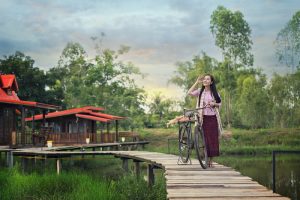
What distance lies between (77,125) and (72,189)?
78.5ft

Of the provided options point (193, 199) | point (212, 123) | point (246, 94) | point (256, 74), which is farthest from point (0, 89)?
point (256, 74)

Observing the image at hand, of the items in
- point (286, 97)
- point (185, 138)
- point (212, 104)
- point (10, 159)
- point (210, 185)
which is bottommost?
point (10, 159)

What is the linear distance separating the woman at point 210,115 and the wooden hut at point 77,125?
21.2 metres

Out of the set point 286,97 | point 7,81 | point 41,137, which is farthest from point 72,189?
point 286,97

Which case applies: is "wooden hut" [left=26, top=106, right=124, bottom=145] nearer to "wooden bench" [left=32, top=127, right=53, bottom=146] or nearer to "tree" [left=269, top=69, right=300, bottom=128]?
"wooden bench" [left=32, top=127, right=53, bottom=146]

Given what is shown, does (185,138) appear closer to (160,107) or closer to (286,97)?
(286,97)

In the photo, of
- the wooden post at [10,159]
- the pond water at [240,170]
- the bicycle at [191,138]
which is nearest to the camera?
the bicycle at [191,138]

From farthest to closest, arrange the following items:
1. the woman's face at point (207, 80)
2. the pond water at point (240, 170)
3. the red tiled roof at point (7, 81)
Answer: the red tiled roof at point (7, 81) < the pond water at point (240, 170) < the woman's face at point (207, 80)

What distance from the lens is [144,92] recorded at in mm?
51062

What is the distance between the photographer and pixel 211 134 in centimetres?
Result: 911

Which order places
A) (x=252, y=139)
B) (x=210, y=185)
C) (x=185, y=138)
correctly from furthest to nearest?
(x=252, y=139) → (x=185, y=138) → (x=210, y=185)

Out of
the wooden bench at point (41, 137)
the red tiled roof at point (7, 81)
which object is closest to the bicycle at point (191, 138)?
the wooden bench at point (41, 137)

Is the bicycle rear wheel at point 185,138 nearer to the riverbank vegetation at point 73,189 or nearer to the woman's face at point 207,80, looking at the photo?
the woman's face at point 207,80

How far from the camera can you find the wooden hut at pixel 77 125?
100ft
